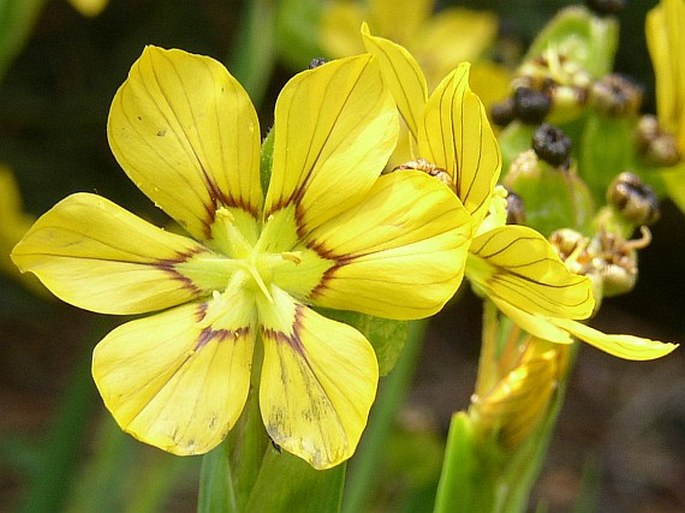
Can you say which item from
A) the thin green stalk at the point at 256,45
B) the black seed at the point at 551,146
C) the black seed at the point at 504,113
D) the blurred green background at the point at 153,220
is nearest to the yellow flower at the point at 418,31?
the thin green stalk at the point at 256,45

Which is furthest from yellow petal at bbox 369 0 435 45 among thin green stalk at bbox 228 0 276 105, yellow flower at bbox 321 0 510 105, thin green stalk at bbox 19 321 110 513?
thin green stalk at bbox 19 321 110 513

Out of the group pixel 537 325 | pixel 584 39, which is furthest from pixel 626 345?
pixel 584 39

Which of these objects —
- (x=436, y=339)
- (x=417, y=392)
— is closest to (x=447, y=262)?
(x=417, y=392)

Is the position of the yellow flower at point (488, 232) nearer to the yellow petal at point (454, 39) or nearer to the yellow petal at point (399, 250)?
the yellow petal at point (399, 250)

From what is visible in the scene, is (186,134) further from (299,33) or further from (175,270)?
(299,33)

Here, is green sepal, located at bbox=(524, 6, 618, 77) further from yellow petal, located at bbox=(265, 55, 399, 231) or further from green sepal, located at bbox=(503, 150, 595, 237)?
yellow petal, located at bbox=(265, 55, 399, 231)

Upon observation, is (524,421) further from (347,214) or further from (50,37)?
(50,37)
